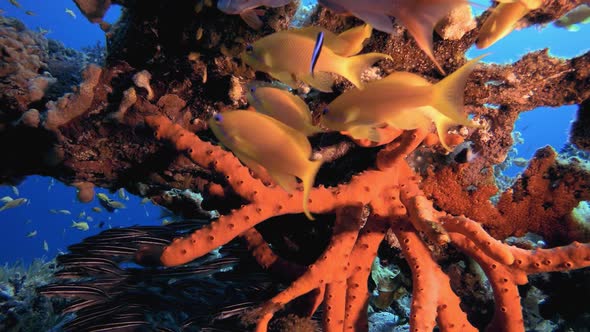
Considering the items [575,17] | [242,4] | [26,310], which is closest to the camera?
[242,4]

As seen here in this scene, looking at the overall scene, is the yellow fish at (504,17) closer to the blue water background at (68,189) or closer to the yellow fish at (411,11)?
the yellow fish at (411,11)

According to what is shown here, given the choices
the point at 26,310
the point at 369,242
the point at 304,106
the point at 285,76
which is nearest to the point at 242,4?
the point at 285,76

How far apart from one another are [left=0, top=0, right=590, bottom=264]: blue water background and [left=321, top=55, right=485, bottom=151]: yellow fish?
51536 millimetres

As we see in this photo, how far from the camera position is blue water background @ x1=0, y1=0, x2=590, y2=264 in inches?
2666

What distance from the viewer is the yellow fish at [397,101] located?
1668 millimetres

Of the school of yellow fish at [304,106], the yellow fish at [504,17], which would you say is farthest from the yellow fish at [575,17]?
the school of yellow fish at [304,106]

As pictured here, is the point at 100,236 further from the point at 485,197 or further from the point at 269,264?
the point at 485,197

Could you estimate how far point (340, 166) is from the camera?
11.2 ft

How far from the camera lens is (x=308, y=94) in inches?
128

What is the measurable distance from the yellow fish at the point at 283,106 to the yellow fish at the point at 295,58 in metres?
0.12

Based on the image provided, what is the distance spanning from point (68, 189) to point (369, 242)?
10689cm

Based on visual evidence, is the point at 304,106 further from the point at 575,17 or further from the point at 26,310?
the point at 26,310

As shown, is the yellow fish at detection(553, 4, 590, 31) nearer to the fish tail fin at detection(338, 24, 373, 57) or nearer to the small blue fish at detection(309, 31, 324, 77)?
the fish tail fin at detection(338, 24, 373, 57)

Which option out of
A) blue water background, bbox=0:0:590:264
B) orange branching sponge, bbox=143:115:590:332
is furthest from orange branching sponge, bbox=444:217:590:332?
blue water background, bbox=0:0:590:264
